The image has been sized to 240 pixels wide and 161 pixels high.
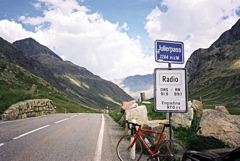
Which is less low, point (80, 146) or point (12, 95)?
point (12, 95)

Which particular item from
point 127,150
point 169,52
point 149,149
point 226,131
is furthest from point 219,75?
point 149,149

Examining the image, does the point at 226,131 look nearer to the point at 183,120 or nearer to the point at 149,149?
the point at 149,149

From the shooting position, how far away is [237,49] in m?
159

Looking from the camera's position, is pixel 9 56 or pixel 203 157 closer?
pixel 203 157

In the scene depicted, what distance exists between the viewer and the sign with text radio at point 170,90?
19.2 ft

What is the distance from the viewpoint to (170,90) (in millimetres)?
5945

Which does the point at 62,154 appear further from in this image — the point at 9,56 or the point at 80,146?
the point at 9,56

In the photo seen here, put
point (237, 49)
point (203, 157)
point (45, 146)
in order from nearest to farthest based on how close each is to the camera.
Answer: point (203, 157) → point (45, 146) → point (237, 49)

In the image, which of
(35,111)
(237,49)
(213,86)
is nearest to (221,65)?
(237,49)

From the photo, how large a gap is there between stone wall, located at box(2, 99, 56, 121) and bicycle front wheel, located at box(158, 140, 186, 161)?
15.4 m

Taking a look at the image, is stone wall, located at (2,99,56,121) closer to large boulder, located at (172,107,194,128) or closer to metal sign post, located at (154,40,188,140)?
large boulder, located at (172,107,194,128)

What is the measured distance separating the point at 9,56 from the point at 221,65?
18684 centimetres

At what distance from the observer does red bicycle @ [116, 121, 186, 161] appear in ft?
18.3

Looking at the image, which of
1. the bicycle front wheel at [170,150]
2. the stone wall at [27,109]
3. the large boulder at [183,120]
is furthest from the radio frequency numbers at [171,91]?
the stone wall at [27,109]
